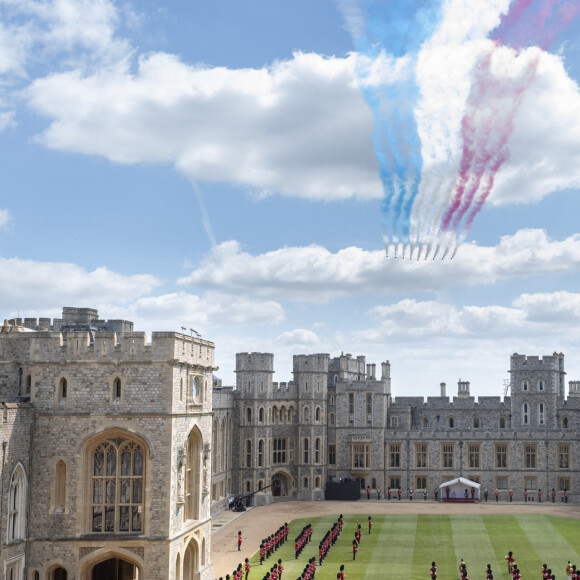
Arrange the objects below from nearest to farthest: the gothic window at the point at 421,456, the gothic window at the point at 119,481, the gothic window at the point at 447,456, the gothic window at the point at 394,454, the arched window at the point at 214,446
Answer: the gothic window at the point at 119,481
the arched window at the point at 214,446
the gothic window at the point at 447,456
the gothic window at the point at 421,456
the gothic window at the point at 394,454

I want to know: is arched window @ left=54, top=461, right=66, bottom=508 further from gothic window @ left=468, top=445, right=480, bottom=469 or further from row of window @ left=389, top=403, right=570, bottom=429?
row of window @ left=389, top=403, right=570, bottom=429

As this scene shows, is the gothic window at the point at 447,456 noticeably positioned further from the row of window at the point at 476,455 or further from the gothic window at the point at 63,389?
the gothic window at the point at 63,389

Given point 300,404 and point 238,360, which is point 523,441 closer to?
point 300,404

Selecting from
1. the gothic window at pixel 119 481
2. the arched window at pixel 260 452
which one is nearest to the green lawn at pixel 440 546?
the gothic window at pixel 119 481

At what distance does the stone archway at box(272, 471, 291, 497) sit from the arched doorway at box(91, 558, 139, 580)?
37.3 meters

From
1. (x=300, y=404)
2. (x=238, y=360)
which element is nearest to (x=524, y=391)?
(x=300, y=404)

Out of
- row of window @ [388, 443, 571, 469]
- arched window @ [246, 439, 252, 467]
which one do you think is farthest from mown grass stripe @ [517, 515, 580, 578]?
arched window @ [246, 439, 252, 467]

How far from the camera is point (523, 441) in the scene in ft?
237

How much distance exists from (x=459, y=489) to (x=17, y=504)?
4585 cm

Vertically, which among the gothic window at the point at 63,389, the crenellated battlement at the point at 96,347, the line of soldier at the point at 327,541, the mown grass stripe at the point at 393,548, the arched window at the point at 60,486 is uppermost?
the crenellated battlement at the point at 96,347

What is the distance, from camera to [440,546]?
1927 inches

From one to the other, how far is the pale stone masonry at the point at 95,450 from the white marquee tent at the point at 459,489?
39.4m

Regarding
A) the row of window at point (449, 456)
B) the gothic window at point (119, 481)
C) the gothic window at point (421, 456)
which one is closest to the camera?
the gothic window at point (119, 481)

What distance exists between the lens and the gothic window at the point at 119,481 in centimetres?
3381
